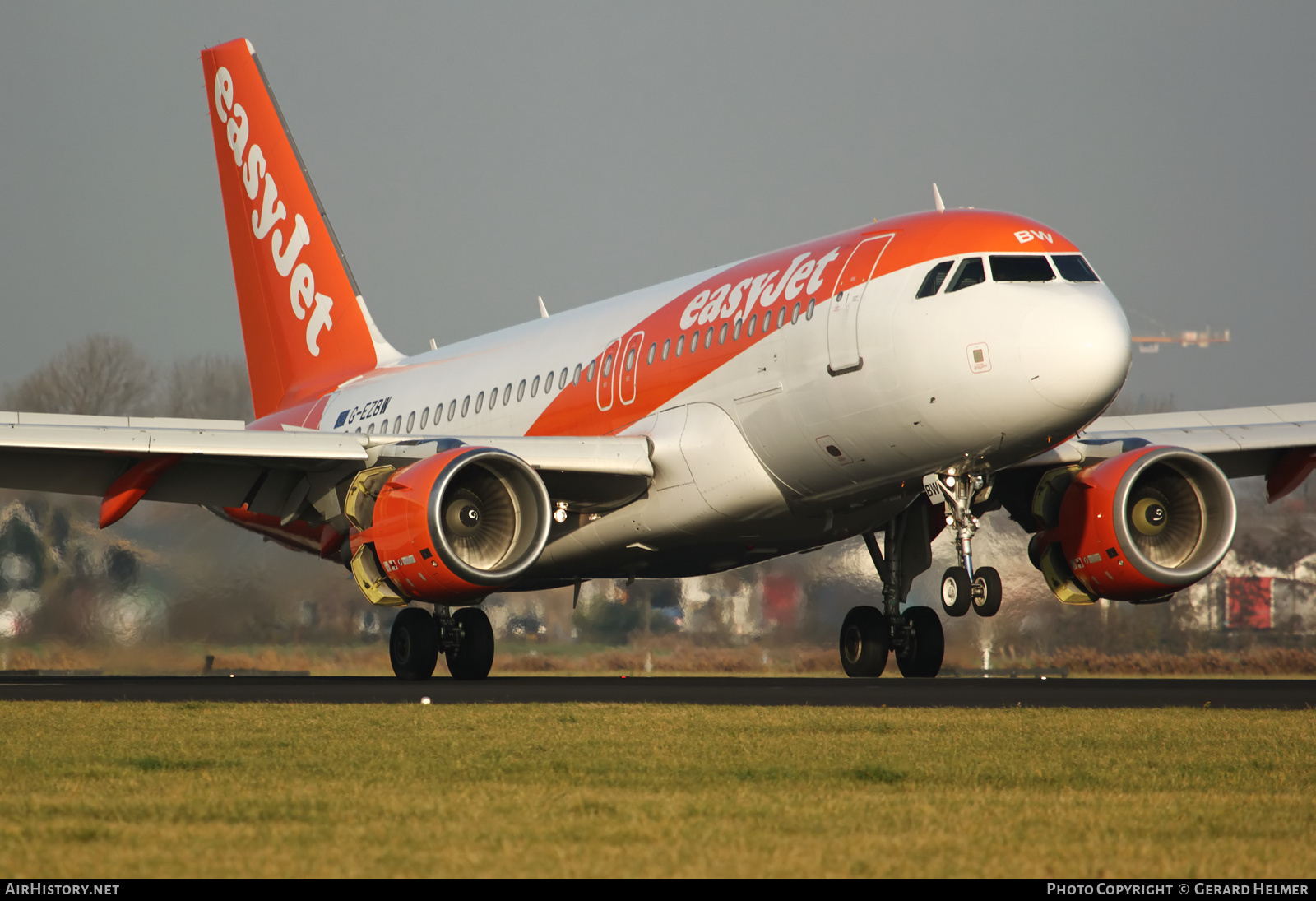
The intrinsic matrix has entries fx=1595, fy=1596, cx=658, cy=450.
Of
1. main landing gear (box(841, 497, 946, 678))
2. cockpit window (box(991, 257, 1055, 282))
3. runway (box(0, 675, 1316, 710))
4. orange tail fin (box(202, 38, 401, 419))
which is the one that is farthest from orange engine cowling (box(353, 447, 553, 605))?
orange tail fin (box(202, 38, 401, 419))

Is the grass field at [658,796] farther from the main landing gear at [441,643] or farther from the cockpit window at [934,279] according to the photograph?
the main landing gear at [441,643]

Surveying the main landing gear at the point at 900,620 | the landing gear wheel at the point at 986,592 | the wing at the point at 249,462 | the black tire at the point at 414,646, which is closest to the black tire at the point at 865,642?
the main landing gear at the point at 900,620

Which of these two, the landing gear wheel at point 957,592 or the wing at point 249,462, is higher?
the wing at point 249,462

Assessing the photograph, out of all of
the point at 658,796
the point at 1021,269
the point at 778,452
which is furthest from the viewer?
the point at 778,452

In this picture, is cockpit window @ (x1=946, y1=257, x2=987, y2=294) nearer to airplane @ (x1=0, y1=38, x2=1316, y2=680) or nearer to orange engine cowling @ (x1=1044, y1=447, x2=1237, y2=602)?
airplane @ (x1=0, y1=38, x2=1316, y2=680)

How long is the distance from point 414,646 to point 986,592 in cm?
839

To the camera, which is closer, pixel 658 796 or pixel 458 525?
pixel 658 796

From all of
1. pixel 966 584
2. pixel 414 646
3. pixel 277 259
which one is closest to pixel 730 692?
pixel 966 584

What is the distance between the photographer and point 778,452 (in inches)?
717

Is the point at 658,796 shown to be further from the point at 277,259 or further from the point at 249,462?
the point at 277,259

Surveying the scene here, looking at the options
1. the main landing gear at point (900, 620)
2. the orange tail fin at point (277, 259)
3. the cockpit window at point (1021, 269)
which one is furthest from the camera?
the orange tail fin at point (277, 259)

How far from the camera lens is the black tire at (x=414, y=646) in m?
21.5

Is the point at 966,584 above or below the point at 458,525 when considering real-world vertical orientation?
below

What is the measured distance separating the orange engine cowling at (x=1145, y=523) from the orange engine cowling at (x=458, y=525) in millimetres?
6567
